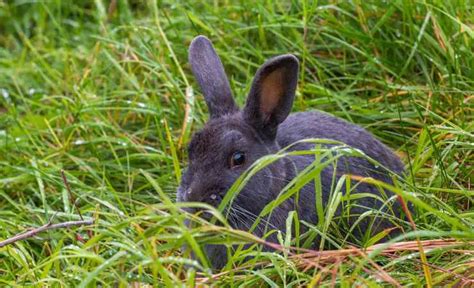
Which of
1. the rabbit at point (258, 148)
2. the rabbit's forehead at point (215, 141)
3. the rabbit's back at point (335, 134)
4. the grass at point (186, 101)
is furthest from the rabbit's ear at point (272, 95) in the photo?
the grass at point (186, 101)

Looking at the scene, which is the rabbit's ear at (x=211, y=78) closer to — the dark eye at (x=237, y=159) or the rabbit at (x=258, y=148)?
the rabbit at (x=258, y=148)

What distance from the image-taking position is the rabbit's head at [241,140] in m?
4.35

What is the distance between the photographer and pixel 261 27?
5.72 m

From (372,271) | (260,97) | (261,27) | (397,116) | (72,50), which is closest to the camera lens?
(372,271)

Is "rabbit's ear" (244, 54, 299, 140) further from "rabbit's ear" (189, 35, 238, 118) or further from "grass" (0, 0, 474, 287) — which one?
"grass" (0, 0, 474, 287)

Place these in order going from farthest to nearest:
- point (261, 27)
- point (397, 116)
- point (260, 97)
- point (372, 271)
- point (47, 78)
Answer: point (47, 78) < point (261, 27) < point (397, 116) < point (260, 97) < point (372, 271)

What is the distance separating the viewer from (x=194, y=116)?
554 cm

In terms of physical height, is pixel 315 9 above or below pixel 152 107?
above

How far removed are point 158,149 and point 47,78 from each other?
3.69 ft

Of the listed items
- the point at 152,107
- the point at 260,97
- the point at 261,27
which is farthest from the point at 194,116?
the point at 260,97

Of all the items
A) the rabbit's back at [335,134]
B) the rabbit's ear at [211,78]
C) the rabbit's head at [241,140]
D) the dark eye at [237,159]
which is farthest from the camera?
the rabbit's back at [335,134]

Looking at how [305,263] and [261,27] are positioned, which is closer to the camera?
[305,263]

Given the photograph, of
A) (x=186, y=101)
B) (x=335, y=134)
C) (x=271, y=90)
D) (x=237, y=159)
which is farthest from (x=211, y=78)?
(x=186, y=101)

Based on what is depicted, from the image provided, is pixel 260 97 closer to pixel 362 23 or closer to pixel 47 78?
pixel 362 23
